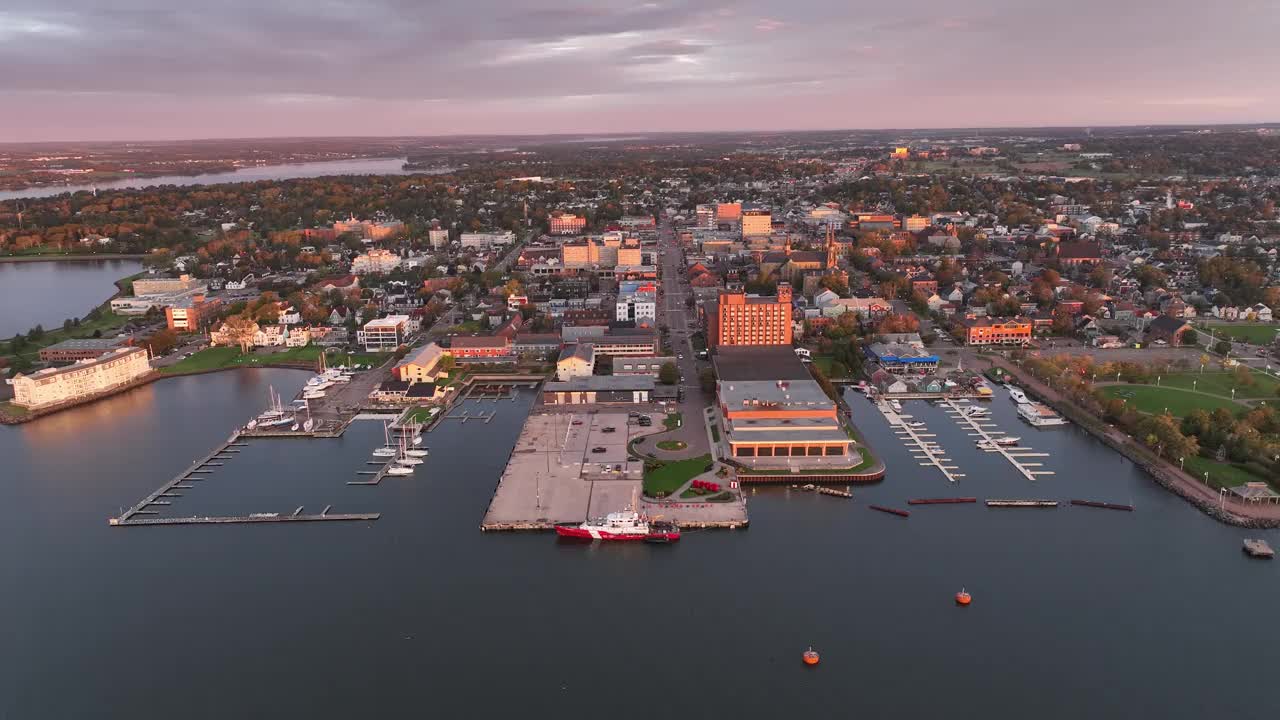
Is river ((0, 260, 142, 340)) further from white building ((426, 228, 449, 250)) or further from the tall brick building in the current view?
the tall brick building

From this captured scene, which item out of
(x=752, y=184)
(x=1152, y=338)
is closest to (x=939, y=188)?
(x=752, y=184)

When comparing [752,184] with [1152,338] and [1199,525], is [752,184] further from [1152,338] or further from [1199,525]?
[1199,525]

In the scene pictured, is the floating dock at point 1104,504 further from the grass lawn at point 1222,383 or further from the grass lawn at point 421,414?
the grass lawn at point 421,414

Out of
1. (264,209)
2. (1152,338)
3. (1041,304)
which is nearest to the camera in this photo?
(1152,338)

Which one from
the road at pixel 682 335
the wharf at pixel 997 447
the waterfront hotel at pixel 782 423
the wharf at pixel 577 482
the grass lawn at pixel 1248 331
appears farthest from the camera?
the grass lawn at pixel 1248 331

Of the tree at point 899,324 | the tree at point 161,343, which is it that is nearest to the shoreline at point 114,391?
the tree at point 161,343

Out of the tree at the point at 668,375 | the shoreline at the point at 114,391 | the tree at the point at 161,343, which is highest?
the tree at the point at 161,343

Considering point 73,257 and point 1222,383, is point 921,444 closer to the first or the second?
point 1222,383

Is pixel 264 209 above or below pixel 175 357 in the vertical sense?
above
